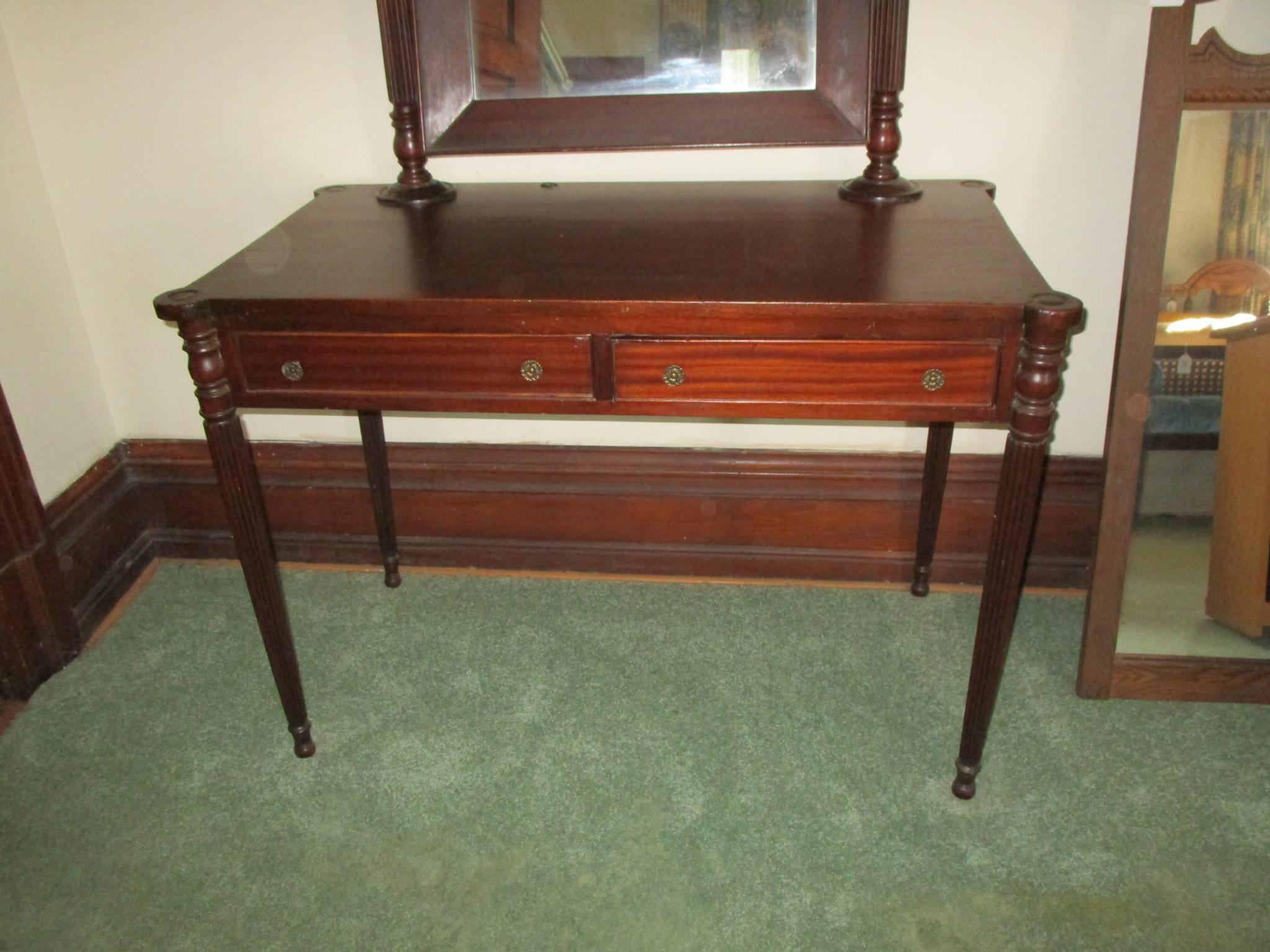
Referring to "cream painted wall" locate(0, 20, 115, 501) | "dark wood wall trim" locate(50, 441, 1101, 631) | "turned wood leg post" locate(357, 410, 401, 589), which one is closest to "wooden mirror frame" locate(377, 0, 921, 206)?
"turned wood leg post" locate(357, 410, 401, 589)

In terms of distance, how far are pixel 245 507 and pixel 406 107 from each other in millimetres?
773

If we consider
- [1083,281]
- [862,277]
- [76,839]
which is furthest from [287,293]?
[1083,281]

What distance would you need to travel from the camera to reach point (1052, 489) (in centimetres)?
212

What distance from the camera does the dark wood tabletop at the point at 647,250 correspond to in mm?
1383

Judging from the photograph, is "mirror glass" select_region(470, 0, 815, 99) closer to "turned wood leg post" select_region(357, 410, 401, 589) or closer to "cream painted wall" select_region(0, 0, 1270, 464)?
"cream painted wall" select_region(0, 0, 1270, 464)

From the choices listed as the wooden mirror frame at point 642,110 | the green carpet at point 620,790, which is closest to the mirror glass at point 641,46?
the wooden mirror frame at point 642,110

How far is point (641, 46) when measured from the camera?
1.76 meters

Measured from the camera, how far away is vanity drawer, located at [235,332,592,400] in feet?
4.72

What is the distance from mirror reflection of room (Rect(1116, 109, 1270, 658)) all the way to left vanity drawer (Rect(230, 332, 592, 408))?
1.06 metres

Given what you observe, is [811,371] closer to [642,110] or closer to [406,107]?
[642,110]

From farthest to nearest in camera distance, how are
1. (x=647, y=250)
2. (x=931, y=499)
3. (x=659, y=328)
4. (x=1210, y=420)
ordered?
(x=931, y=499) < (x=1210, y=420) < (x=647, y=250) < (x=659, y=328)

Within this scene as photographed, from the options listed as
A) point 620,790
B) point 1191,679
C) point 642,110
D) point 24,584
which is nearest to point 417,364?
point 642,110

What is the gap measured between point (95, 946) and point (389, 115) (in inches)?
57.2

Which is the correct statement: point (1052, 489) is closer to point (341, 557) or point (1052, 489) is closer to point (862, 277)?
point (862, 277)
